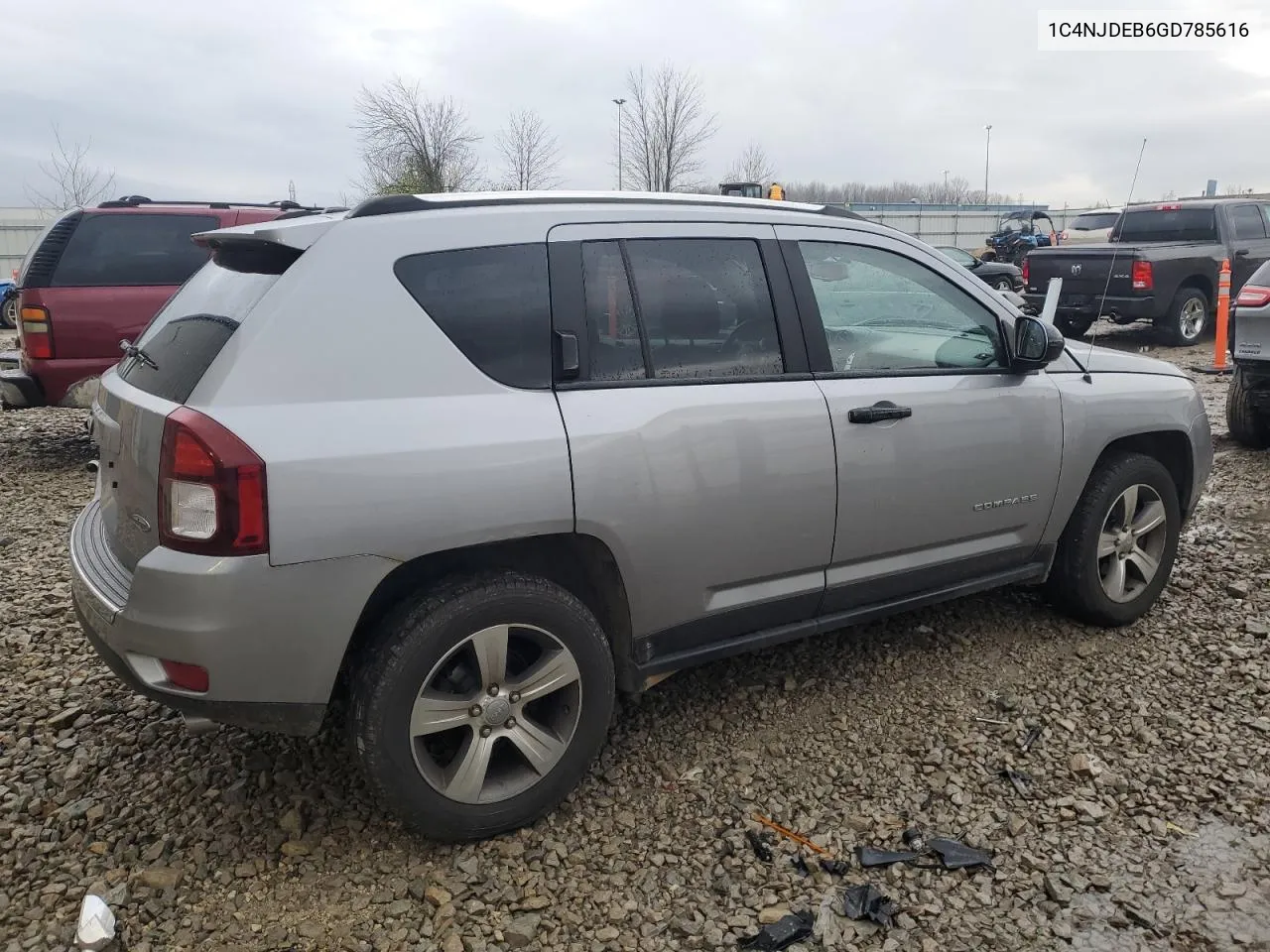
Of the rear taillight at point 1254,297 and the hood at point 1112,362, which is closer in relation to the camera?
the hood at point 1112,362

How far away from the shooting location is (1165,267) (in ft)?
41.4

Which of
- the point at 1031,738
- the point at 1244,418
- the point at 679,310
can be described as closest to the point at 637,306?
the point at 679,310

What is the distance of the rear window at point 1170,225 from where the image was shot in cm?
1341

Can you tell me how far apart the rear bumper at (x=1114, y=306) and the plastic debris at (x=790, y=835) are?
37.3ft

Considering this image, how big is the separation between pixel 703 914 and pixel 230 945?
3.99ft

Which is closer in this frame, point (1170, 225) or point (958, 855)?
point (958, 855)

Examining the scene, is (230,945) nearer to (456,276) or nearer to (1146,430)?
(456,276)

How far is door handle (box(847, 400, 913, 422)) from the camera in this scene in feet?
10.9

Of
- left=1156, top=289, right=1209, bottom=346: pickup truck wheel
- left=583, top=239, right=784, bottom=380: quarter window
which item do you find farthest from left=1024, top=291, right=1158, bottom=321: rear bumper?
left=583, top=239, right=784, bottom=380: quarter window

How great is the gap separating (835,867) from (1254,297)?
619 centimetres

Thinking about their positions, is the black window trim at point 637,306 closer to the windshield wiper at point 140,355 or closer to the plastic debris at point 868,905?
the windshield wiper at point 140,355

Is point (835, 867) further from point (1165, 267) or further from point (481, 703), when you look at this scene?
point (1165, 267)

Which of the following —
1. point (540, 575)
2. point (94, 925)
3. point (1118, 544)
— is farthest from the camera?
point (1118, 544)

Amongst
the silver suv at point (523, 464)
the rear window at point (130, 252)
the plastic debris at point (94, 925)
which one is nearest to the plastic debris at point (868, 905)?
the silver suv at point (523, 464)
